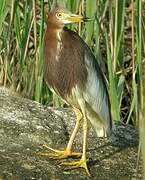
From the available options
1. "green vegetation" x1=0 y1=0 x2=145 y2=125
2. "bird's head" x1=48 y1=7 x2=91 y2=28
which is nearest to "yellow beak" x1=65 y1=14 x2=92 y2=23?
"bird's head" x1=48 y1=7 x2=91 y2=28

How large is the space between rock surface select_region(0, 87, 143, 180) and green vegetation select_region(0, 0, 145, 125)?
0.27 metres

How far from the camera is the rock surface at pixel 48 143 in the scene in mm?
3086

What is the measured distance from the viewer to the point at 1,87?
4.06 metres

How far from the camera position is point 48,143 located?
3.49 m

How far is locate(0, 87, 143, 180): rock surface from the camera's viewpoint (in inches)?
121

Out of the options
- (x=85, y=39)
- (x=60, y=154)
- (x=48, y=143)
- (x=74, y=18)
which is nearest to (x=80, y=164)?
(x=60, y=154)

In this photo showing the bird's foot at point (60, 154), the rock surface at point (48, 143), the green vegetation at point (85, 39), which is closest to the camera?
the rock surface at point (48, 143)

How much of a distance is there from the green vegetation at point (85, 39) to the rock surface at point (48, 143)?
0.27m

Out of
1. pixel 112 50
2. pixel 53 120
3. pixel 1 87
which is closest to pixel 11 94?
pixel 1 87

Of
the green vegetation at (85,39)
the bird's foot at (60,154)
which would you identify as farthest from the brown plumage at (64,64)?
the green vegetation at (85,39)

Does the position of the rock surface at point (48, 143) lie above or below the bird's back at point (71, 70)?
below

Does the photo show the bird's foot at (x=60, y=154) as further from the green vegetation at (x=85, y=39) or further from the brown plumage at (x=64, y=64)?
the green vegetation at (x=85, y=39)

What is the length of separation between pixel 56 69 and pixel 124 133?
0.84 m

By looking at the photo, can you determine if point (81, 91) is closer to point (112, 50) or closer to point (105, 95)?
point (105, 95)
